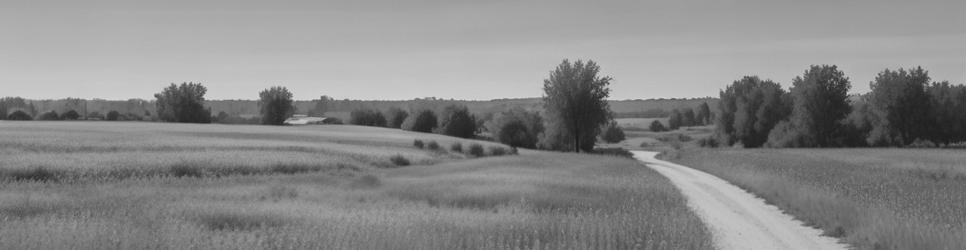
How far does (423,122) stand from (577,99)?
4824 cm

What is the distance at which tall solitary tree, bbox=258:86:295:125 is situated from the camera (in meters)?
126

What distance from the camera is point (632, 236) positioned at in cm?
1230

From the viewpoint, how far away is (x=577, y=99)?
70.1 metres

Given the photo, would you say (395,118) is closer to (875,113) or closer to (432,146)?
(432,146)

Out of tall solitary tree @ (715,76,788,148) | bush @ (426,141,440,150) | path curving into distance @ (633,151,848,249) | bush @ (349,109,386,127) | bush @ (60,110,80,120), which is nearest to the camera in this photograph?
path curving into distance @ (633,151,848,249)

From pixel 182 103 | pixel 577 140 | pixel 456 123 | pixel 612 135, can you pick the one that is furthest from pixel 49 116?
pixel 612 135

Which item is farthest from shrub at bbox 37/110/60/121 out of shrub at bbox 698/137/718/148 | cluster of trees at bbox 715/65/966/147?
cluster of trees at bbox 715/65/966/147

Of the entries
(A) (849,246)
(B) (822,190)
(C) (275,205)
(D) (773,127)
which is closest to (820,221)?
(A) (849,246)

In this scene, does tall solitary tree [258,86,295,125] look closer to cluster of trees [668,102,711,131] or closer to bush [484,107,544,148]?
bush [484,107,544,148]

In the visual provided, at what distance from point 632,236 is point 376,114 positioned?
131159 millimetres

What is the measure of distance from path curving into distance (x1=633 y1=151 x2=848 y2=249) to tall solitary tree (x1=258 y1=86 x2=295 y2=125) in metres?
111

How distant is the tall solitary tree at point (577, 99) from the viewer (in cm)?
7025

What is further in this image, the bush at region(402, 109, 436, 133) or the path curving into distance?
the bush at region(402, 109, 436, 133)

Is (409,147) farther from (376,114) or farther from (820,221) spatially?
(376,114)
